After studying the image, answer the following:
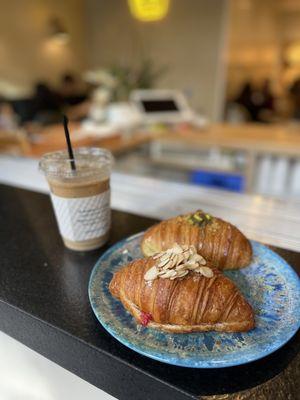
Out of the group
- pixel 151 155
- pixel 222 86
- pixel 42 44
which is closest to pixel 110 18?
pixel 42 44

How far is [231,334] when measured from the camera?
0.37 meters

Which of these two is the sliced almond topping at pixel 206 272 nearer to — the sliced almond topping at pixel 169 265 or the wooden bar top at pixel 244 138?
the sliced almond topping at pixel 169 265

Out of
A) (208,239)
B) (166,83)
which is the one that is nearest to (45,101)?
(166,83)

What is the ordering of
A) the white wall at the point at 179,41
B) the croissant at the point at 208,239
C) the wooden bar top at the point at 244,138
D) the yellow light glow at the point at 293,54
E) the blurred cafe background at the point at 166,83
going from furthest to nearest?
the yellow light glow at the point at 293,54 → the white wall at the point at 179,41 → the blurred cafe background at the point at 166,83 → the wooden bar top at the point at 244,138 → the croissant at the point at 208,239

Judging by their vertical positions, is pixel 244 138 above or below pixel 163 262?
below

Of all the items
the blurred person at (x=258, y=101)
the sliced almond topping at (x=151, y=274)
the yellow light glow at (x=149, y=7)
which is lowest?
the blurred person at (x=258, y=101)

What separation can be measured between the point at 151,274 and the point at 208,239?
0.13m

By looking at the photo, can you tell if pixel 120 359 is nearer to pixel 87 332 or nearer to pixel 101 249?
pixel 87 332

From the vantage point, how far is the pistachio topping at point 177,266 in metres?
0.38

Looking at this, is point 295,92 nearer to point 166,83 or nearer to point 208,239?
point 166,83

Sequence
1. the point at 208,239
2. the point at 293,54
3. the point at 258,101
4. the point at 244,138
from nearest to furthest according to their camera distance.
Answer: the point at 208,239, the point at 244,138, the point at 258,101, the point at 293,54

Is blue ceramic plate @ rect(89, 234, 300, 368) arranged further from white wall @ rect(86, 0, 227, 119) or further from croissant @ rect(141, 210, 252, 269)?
white wall @ rect(86, 0, 227, 119)

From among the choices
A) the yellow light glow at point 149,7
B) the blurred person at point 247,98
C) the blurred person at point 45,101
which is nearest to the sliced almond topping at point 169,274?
the yellow light glow at point 149,7

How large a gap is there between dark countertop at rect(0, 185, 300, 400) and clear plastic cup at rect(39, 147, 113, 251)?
0.10ft
